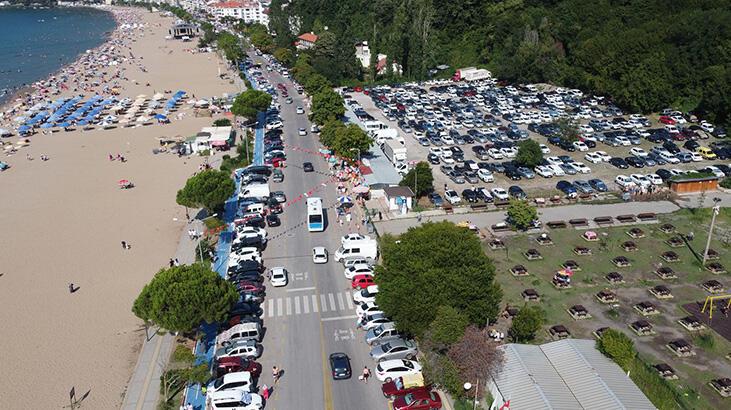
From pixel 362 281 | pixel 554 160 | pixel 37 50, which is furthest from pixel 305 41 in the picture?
pixel 362 281

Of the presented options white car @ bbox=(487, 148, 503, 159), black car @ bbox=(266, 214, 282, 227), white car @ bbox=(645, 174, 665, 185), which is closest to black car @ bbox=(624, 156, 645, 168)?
white car @ bbox=(645, 174, 665, 185)

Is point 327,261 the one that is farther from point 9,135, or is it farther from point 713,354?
point 9,135

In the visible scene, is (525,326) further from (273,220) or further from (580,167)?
(580,167)

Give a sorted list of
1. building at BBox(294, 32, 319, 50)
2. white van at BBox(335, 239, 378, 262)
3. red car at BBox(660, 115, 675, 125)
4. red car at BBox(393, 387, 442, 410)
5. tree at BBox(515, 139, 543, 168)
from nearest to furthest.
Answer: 1. red car at BBox(393, 387, 442, 410)
2. white van at BBox(335, 239, 378, 262)
3. tree at BBox(515, 139, 543, 168)
4. red car at BBox(660, 115, 675, 125)
5. building at BBox(294, 32, 319, 50)

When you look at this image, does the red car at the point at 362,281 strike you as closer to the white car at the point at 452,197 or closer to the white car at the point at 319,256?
the white car at the point at 319,256

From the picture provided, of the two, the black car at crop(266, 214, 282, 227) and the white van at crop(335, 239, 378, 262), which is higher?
the white van at crop(335, 239, 378, 262)

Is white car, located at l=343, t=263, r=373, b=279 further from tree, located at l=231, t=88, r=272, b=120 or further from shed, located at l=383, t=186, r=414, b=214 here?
tree, located at l=231, t=88, r=272, b=120
